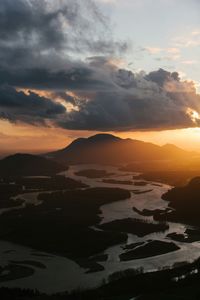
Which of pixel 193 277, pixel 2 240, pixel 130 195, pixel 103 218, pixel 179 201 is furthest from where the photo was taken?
pixel 130 195

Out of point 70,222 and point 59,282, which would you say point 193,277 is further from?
point 70,222

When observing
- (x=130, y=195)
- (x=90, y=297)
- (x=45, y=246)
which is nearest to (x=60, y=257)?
(x=45, y=246)

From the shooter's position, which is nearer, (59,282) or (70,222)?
(59,282)

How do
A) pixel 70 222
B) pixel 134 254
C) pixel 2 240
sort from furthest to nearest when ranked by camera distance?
1. pixel 70 222
2. pixel 2 240
3. pixel 134 254

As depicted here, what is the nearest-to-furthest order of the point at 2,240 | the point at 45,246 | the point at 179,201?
the point at 45,246 → the point at 2,240 → the point at 179,201

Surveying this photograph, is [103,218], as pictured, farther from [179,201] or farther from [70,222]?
[179,201]

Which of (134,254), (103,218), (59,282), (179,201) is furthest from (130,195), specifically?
(59,282)

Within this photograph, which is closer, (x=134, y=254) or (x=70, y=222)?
(x=134, y=254)

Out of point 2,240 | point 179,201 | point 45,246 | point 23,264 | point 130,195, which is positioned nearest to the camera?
point 23,264
